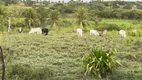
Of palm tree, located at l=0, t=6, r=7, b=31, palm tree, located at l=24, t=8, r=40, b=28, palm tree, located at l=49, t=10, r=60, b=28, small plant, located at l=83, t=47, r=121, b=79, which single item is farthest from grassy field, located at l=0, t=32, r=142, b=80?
palm tree, located at l=49, t=10, r=60, b=28

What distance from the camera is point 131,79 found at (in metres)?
10.3

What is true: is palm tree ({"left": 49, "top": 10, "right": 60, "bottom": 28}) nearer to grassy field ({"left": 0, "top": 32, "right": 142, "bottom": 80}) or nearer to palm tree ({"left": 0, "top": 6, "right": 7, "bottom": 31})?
palm tree ({"left": 0, "top": 6, "right": 7, "bottom": 31})

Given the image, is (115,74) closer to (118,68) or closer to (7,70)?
(118,68)

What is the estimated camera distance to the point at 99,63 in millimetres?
10344

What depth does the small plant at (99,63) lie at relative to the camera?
10.3m

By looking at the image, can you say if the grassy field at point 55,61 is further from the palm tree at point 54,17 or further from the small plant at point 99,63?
the palm tree at point 54,17

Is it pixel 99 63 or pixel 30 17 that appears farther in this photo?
pixel 30 17

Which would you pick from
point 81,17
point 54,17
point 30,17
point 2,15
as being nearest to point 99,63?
point 2,15

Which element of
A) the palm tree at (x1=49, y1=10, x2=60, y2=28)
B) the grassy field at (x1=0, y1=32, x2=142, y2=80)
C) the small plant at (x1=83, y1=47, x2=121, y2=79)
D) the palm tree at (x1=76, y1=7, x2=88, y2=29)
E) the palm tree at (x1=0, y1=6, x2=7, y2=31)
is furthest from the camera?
the palm tree at (x1=49, y1=10, x2=60, y2=28)

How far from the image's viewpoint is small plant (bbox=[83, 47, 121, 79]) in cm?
1031

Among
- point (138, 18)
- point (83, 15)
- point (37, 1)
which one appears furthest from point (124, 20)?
point (37, 1)

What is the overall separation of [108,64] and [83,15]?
1936 cm

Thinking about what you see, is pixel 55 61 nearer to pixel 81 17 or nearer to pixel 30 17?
pixel 81 17

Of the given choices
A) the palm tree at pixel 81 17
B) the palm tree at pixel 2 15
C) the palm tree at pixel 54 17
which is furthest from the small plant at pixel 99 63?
the palm tree at pixel 54 17
